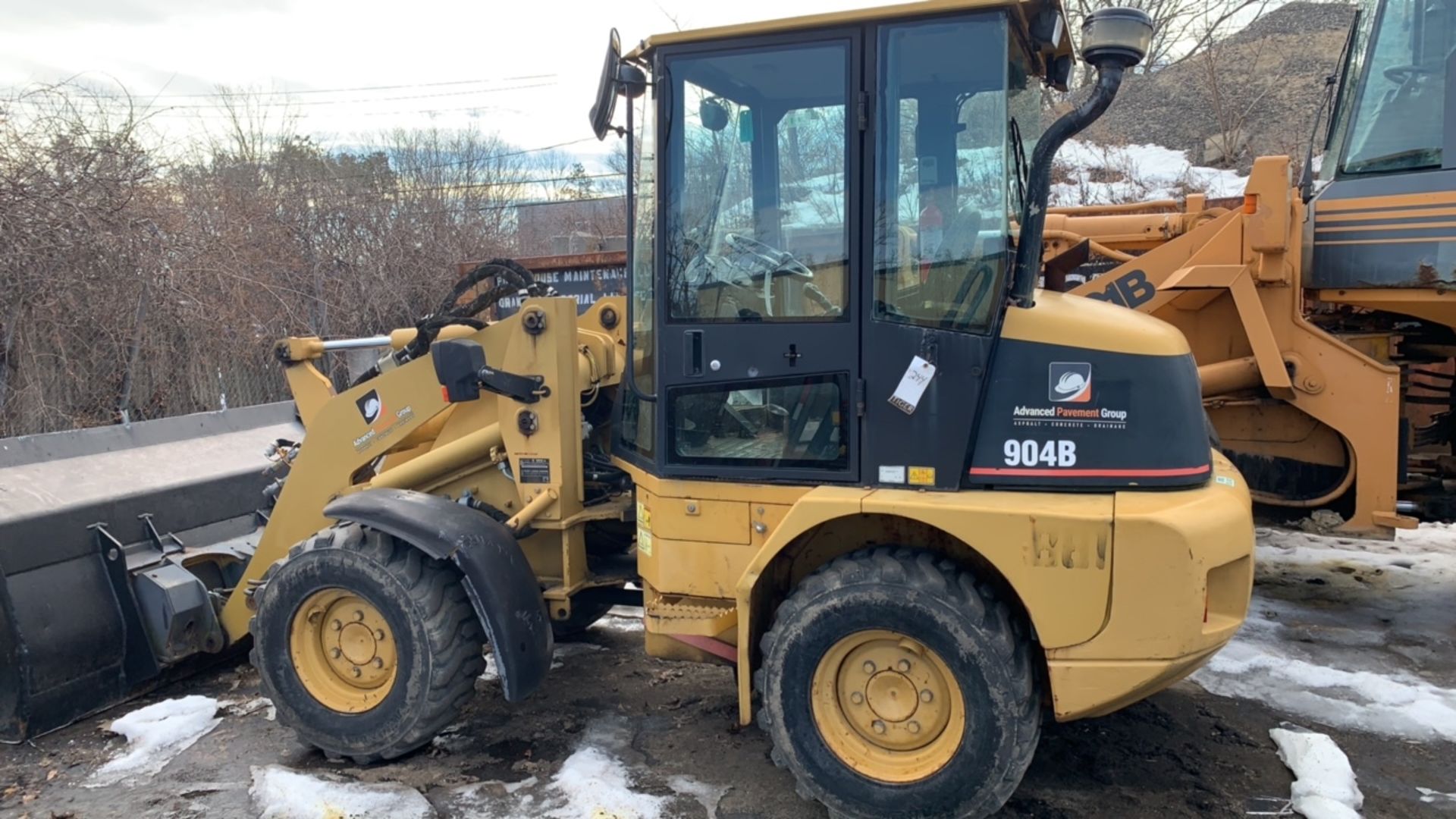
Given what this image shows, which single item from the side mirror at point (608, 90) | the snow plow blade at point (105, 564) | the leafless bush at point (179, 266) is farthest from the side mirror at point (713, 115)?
the leafless bush at point (179, 266)

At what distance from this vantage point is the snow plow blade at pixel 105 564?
401 cm

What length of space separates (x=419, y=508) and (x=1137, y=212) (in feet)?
19.1

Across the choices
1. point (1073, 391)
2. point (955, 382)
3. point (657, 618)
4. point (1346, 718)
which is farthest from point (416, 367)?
point (1346, 718)

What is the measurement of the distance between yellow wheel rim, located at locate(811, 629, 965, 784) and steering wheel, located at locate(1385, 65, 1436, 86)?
444cm

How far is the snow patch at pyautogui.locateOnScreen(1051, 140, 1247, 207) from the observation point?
1353cm

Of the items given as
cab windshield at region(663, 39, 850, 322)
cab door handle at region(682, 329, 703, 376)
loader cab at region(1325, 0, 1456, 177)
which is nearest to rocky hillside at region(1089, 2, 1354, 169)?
loader cab at region(1325, 0, 1456, 177)

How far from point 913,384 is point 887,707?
1.04 meters

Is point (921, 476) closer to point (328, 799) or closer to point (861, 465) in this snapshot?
point (861, 465)

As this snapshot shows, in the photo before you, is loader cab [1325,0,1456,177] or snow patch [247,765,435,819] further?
loader cab [1325,0,1456,177]

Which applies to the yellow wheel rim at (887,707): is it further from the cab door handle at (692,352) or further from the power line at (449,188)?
the power line at (449,188)

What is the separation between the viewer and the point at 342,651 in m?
3.91

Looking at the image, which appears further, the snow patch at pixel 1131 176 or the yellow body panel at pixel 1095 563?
the snow patch at pixel 1131 176

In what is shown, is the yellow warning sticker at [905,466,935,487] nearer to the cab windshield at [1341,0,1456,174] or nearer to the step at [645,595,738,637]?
the step at [645,595,738,637]

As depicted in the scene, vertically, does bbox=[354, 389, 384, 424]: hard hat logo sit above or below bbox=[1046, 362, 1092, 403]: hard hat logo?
below
